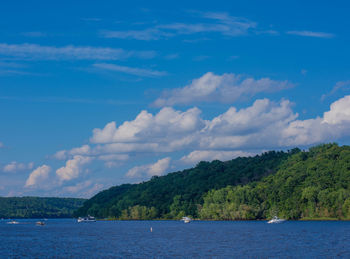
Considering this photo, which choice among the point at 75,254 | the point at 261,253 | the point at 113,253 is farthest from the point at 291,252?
the point at 75,254

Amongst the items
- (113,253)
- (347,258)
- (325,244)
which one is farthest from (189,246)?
(347,258)

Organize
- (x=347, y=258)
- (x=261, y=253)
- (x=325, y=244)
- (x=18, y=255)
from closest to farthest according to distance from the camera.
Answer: (x=347, y=258), (x=261, y=253), (x=18, y=255), (x=325, y=244)

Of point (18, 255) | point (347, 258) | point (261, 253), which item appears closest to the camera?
point (347, 258)

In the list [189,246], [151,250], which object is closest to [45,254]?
[151,250]

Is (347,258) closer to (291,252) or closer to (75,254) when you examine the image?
(291,252)

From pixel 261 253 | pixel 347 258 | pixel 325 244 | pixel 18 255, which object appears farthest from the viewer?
pixel 325 244

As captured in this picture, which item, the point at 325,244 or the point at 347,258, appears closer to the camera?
the point at 347,258

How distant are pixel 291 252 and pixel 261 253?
5405 mm

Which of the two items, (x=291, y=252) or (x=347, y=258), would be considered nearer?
(x=347, y=258)

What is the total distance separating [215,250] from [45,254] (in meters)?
30.9

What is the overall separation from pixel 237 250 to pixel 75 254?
95.5ft

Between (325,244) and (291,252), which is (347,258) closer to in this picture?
(291,252)

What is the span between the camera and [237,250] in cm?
9188

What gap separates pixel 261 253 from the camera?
86.4 metres
